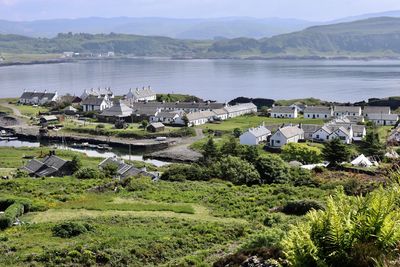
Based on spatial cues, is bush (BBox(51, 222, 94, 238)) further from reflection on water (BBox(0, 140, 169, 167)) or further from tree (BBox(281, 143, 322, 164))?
reflection on water (BBox(0, 140, 169, 167))

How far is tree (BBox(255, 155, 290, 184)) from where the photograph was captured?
2861cm

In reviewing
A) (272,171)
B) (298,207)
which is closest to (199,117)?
(272,171)

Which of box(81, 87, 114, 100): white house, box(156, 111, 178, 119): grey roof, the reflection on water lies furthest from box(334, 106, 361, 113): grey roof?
box(81, 87, 114, 100): white house

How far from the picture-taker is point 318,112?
64938 millimetres

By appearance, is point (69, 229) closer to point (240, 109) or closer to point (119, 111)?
point (119, 111)

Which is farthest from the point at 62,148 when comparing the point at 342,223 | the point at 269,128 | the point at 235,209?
the point at 342,223

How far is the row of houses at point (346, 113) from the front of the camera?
2372 inches

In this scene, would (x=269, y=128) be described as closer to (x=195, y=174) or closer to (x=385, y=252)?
(x=195, y=174)

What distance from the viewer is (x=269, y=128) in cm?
5559

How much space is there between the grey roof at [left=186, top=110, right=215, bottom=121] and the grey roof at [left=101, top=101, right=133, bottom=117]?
9455 millimetres

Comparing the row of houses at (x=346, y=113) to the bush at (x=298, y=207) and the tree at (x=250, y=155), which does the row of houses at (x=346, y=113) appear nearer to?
the tree at (x=250, y=155)

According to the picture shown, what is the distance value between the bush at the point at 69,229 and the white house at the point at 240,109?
51501 millimetres

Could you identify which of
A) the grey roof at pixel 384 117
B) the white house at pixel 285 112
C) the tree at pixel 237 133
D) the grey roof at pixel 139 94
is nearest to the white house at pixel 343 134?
the tree at pixel 237 133

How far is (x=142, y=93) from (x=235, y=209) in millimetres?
63408
